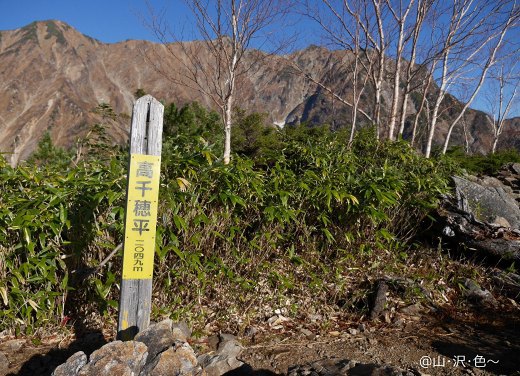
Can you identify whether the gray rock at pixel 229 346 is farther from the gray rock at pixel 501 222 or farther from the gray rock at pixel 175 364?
the gray rock at pixel 501 222

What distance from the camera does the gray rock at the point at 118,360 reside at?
6.99ft

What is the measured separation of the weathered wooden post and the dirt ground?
1.94 feet

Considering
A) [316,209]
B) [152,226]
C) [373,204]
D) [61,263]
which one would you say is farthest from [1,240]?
[373,204]

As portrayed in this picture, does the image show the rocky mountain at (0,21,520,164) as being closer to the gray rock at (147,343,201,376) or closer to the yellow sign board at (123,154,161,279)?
the yellow sign board at (123,154,161,279)

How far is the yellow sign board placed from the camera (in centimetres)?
246

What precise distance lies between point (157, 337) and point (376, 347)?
1.69 meters

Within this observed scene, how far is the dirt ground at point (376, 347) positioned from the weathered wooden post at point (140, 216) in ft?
1.94

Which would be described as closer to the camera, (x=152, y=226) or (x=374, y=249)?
(x=152, y=226)

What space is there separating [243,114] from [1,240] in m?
6.79

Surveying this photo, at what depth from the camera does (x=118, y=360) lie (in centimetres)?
219

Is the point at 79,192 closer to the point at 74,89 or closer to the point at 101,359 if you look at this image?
the point at 101,359

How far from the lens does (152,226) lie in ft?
8.29

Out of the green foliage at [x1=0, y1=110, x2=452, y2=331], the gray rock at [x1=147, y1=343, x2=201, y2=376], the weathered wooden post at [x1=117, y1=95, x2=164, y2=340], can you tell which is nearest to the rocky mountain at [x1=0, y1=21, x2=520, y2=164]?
the green foliage at [x1=0, y1=110, x2=452, y2=331]

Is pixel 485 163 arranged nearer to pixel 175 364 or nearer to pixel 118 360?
pixel 175 364
